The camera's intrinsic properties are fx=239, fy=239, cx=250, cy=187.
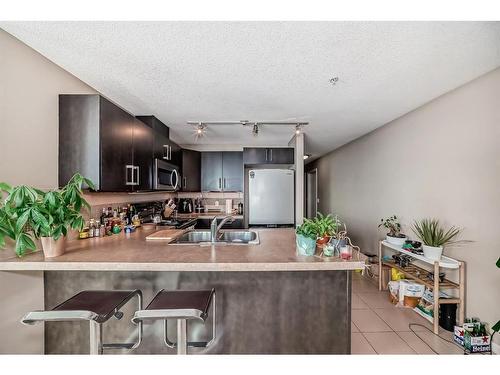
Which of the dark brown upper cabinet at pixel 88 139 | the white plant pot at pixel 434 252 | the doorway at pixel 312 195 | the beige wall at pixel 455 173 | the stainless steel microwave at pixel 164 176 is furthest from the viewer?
the doorway at pixel 312 195

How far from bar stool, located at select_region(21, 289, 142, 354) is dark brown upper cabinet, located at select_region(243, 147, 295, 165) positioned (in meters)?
3.21

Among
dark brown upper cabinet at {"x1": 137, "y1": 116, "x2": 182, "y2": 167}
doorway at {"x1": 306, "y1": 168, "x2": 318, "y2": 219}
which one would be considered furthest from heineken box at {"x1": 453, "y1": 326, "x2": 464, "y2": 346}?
doorway at {"x1": 306, "y1": 168, "x2": 318, "y2": 219}

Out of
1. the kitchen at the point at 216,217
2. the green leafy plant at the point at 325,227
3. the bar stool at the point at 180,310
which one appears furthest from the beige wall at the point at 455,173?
the bar stool at the point at 180,310

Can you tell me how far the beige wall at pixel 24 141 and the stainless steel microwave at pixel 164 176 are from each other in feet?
3.61

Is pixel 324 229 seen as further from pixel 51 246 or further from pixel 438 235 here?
pixel 51 246

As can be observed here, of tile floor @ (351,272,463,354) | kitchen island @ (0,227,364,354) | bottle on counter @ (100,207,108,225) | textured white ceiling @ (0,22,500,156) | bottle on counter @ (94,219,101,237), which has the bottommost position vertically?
tile floor @ (351,272,463,354)

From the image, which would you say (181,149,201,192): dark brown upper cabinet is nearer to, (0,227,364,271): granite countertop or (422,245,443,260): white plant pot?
(0,227,364,271): granite countertop

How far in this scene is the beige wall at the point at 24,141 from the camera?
57.9 inches

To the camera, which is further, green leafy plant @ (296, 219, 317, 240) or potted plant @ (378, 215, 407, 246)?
potted plant @ (378, 215, 407, 246)

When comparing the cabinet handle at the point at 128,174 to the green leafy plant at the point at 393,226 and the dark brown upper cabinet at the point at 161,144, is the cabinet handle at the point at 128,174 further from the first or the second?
the green leafy plant at the point at 393,226

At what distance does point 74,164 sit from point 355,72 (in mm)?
2329

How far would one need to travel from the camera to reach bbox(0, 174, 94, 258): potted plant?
1.27m

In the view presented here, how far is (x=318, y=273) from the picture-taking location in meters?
1.64
